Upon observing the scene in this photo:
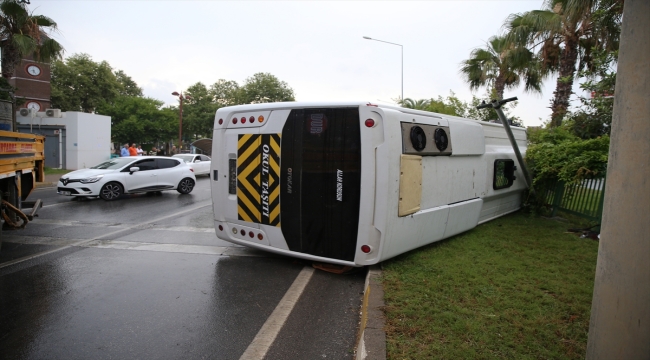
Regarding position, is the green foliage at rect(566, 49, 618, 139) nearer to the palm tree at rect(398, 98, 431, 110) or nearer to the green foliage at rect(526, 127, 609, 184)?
the green foliage at rect(526, 127, 609, 184)

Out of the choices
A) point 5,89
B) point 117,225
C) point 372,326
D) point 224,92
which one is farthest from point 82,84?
point 372,326

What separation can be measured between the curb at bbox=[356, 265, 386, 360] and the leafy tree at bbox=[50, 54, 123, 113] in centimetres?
4603

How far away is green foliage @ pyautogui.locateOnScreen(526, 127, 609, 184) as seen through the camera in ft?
24.1

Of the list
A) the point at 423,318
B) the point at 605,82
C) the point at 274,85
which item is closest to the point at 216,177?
the point at 423,318

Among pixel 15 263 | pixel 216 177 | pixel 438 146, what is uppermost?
pixel 438 146

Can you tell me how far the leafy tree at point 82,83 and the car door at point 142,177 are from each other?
1376 inches

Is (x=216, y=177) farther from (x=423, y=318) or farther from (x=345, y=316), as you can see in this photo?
(x=423, y=318)

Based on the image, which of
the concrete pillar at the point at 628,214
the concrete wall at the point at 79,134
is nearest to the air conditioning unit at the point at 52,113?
the concrete wall at the point at 79,134

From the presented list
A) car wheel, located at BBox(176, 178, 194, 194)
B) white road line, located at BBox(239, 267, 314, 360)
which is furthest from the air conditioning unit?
white road line, located at BBox(239, 267, 314, 360)

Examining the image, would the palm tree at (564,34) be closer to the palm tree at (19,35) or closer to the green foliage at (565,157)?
the green foliage at (565,157)

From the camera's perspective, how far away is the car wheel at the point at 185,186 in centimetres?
1409

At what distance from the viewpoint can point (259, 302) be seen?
434 centimetres

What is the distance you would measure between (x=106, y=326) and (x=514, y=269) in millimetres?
4701

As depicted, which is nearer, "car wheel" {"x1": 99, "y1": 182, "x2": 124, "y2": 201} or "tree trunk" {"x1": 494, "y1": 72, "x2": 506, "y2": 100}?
"car wheel" {"x1": 99, "y1": 182, "x2": 124, "y2": 201}
